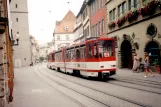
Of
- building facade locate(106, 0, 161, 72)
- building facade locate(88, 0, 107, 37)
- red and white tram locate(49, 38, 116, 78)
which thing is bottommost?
red and white tram locate(49, 38, 116, 78)

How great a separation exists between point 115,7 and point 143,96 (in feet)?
64.5

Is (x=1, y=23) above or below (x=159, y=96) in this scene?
above

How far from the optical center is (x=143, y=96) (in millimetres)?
10414

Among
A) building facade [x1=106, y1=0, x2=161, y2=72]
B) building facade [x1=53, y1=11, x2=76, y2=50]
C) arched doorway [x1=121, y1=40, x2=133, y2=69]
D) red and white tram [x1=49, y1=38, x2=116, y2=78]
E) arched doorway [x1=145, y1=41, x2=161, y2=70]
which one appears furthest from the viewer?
building facade [x1=53, y1=11, x2=76, y2=50]

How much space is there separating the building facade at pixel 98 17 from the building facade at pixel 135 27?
2.14 meters

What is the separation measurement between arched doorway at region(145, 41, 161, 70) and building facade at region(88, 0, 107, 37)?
1220cm

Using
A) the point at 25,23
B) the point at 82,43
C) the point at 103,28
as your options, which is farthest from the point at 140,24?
the point at 25,23

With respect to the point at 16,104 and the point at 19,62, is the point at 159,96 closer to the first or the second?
the point at 16,104

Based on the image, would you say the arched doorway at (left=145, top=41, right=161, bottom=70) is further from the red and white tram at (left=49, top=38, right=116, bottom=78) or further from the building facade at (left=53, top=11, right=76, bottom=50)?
the building facade at (left=53, top=11, right=76, bottom=50)

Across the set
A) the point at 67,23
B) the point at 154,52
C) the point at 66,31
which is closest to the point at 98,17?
the point at 154,52

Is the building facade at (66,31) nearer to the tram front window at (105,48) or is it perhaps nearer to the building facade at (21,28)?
the building facade at (21,28)

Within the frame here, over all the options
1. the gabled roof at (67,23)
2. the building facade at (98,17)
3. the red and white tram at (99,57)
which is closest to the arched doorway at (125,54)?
the building facade at (98,17)

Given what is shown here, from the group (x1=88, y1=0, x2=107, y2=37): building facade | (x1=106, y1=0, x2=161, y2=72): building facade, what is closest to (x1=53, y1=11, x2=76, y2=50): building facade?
(x1=88, y1=0, x2=107, y2=37): building facade

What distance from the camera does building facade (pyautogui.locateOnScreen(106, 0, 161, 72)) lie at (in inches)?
770
